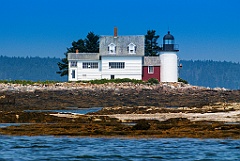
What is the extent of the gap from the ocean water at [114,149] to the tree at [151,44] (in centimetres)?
6547

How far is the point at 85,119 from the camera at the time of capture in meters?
33.7

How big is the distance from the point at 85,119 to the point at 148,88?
37561 millimetres

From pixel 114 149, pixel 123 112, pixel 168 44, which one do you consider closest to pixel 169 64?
pixel 168 44

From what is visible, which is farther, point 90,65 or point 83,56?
point 83,56

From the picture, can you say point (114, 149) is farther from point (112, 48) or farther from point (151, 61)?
point (151, 61)

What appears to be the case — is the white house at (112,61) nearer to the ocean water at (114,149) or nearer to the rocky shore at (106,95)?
the rocky shore at (106,95)

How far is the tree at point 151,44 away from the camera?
299ft

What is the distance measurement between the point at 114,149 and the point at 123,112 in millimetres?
16480

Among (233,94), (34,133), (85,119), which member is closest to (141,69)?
(233,94)

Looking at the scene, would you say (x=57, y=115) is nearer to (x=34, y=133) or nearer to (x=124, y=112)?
(x=124, y=112)

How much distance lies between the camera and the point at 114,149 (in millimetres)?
23469

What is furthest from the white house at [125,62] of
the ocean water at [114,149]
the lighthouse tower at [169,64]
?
the ocean water at [114,149]

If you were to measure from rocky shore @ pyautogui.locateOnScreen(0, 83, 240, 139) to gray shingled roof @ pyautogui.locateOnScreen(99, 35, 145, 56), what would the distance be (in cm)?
883

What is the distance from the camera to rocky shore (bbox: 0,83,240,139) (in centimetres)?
2755
